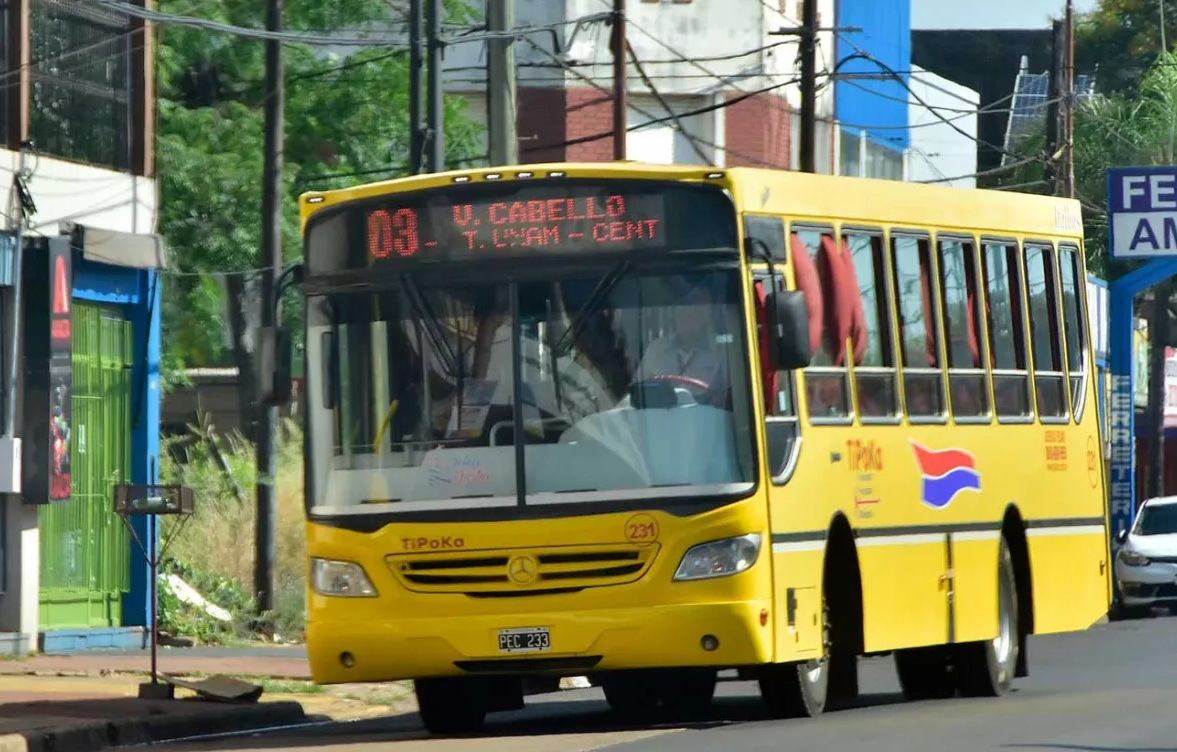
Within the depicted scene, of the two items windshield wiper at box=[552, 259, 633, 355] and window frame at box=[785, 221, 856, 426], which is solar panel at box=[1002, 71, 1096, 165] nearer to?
window frame at box=[785, 221, 856, 426]

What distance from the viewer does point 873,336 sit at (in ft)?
51.3

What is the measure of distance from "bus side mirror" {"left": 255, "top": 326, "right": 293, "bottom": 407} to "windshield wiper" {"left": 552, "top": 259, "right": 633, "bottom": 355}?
148 cm

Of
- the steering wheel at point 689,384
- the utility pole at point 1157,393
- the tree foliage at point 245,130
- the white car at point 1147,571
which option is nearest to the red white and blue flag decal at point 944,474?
the steering wheel at point 689,384

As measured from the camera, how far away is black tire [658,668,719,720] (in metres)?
16.6

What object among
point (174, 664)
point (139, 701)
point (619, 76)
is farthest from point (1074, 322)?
point (619, 76)

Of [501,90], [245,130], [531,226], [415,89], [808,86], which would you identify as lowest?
[531,226]

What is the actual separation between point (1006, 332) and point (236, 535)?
14544 millimetres

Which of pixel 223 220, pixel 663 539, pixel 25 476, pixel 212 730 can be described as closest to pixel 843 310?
pixel 663 539

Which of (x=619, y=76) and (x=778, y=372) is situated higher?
(x=619, y=76)

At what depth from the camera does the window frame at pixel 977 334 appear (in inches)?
650

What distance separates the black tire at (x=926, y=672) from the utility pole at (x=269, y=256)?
1099cm

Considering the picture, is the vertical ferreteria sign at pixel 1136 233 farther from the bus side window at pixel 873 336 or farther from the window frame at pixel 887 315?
the bus side window at pixel 873 336

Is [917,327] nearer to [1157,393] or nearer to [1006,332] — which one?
[1006,332]

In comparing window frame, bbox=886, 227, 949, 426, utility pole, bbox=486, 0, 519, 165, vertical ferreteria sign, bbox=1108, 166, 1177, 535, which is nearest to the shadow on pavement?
window frame, bbox=886, 227, 949, 426
